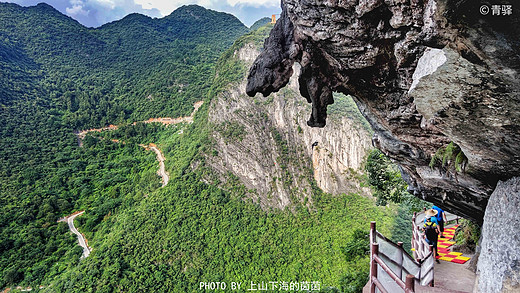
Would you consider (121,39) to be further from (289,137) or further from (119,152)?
(289,137)

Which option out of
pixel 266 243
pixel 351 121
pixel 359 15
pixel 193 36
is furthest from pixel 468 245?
pixel 193 36

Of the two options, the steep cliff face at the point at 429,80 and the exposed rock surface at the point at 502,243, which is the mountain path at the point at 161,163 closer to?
the steep cliff face at the point at 429,80

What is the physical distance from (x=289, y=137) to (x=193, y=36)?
5775cm

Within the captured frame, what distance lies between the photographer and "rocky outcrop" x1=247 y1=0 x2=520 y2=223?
268 cm

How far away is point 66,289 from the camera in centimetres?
2497

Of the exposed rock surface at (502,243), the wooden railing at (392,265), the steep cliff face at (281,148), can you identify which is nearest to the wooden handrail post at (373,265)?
the wooden railing at (392,265)

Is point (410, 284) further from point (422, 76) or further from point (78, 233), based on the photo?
point (78, 233)

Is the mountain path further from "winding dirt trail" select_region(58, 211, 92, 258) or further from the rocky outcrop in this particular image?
the rocky outcrop

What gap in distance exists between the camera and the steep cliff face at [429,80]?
2676mm

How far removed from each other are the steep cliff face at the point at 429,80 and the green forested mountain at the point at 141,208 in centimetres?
795

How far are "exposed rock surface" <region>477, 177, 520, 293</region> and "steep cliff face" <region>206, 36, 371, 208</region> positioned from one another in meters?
31.5

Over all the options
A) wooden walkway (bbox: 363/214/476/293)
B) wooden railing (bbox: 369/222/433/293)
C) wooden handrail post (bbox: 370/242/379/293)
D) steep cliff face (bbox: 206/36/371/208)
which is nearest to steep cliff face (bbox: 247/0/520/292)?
wooden walkway (bbox: 363/214/476/293)

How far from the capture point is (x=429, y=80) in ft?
10.4

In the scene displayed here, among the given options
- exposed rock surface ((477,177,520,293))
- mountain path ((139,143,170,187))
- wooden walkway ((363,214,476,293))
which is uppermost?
exposed rock surface ((477,177,520,293))
